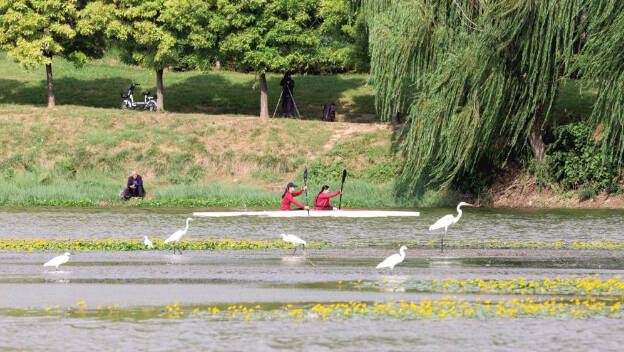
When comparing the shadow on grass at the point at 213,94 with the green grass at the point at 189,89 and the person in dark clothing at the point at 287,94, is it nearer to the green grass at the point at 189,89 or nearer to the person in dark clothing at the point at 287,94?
the green grass at the point at 189,89

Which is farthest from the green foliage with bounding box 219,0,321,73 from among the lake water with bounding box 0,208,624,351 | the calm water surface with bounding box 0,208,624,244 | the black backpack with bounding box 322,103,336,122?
the lake water with bounding box 0,208,624,351

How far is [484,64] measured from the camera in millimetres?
43219

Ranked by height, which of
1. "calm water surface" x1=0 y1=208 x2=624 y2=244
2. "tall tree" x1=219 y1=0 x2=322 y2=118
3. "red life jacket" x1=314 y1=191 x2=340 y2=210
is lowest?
"calm water surface" x1=0 y1=208 x2=624 y2=244

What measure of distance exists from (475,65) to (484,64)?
0.35 m

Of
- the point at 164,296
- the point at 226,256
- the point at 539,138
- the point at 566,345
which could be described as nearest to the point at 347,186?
the point at 539,138

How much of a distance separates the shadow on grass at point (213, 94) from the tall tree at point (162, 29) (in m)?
8.70

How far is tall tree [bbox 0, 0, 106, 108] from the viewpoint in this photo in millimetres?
65062

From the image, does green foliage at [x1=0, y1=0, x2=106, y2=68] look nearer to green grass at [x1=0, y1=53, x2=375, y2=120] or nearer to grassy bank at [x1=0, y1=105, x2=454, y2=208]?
grassy bank at [x1=0, y1=105, x2=454, y2=208]

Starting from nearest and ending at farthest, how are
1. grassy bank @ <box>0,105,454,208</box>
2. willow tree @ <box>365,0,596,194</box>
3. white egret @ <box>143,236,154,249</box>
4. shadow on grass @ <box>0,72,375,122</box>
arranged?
white egret @ <box>143,236,154,249</box> < willow tree @ <box>365,0,596,194</box> < grassy bank @ <box>0,105,454,208</box> < shadow on grass @ <box>0,72,375,122</box>

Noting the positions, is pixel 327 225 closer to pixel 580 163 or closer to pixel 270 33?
pixel 580 163

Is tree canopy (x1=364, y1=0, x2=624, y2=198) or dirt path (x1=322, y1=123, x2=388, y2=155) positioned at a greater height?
tree canopy (x1=364, y1=0, x2=624, y2=198)

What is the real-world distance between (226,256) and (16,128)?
37018 millimetres

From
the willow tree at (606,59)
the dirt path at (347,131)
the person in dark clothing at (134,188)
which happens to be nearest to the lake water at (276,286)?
the willow tree at (606,59)

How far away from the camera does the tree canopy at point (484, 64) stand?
42500mm
